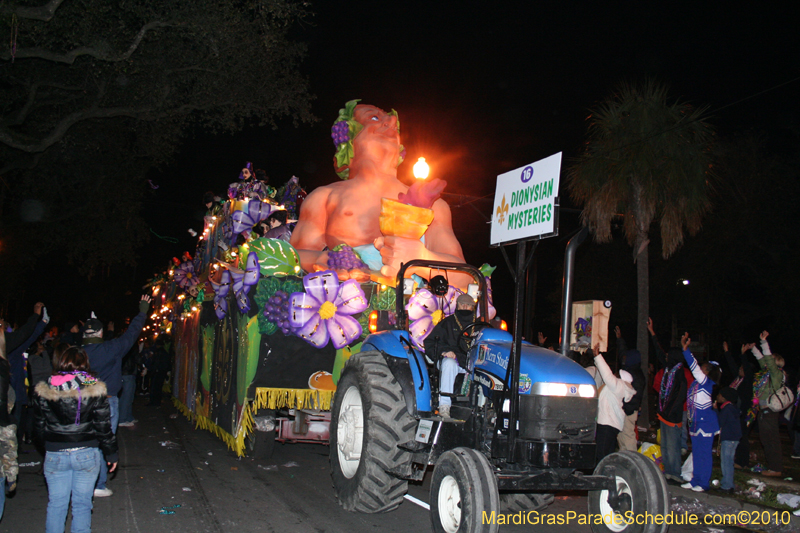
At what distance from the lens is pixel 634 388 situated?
727 centimetres

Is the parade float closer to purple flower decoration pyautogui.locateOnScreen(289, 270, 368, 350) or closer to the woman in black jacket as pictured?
purple flower decoration pyautogui.locateOnScreen(289, 270, 368, 350)

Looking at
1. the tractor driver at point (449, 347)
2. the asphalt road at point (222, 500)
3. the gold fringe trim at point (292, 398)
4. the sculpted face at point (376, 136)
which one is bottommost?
the asphalt road at point (222, 500)

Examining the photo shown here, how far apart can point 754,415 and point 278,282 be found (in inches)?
303

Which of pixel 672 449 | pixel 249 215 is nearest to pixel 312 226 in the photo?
pixel 249 215

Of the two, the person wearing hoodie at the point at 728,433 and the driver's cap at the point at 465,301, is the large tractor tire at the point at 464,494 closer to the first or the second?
the driver's cap at the point at 465,301

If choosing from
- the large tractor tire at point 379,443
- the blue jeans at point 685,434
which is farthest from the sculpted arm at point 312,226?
the blue jeans at point 685,434

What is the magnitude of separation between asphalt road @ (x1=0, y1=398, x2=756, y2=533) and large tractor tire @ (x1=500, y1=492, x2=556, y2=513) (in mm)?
299

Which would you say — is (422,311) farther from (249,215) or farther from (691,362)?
(691,362)

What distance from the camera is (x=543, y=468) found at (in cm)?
443

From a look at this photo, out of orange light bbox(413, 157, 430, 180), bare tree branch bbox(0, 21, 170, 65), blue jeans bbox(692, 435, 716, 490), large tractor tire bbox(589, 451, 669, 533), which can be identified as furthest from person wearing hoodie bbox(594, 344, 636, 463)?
bare tree branch bbox(0, 21, 170, 65)

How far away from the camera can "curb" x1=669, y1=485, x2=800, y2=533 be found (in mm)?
6004

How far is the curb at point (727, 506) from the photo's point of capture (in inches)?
236

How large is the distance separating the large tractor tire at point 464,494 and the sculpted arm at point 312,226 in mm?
4889

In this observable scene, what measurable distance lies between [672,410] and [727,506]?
4.17ft
